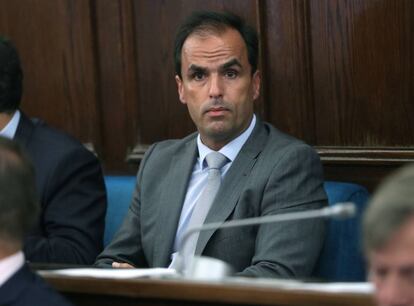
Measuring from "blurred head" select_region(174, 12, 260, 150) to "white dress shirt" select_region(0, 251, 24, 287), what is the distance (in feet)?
4.17

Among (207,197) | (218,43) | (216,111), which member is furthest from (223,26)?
(207,197)

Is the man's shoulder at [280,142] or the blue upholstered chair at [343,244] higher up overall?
the man's shoulder at [280,142]

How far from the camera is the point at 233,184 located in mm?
3428

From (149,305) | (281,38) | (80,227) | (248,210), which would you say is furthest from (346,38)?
(149,305)

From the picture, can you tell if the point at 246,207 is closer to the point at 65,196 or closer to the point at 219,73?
the point at 219,73

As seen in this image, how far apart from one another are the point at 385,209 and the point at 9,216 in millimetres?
837

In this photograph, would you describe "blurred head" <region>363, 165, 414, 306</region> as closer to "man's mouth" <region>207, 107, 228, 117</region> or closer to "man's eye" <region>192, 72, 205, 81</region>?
"man's mouth" <region>207, 107, 228, 117</region>

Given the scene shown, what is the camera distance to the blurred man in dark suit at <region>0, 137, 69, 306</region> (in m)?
2.32

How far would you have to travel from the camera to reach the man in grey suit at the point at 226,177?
3.29 m

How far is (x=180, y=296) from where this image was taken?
240cm

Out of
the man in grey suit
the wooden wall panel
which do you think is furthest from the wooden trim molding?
the man in grey suit

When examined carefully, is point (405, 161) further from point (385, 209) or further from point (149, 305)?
point (385, 209)

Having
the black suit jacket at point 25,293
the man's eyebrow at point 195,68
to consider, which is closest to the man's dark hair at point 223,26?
the man's eyebrow at point 195,68

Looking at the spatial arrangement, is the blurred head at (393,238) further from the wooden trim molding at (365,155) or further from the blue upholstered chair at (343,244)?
the wooden trim molding at (365,155)
